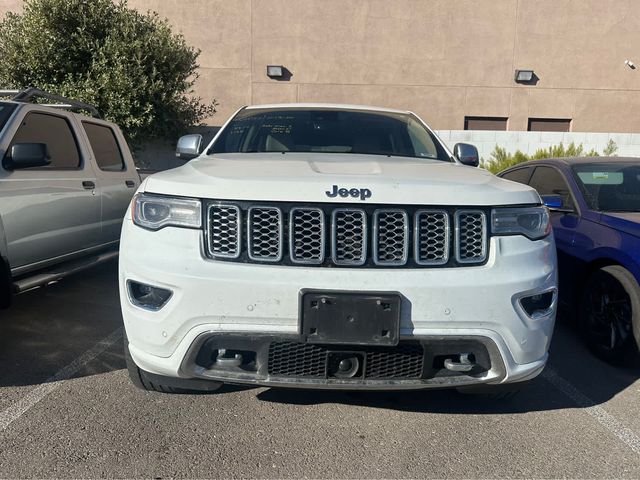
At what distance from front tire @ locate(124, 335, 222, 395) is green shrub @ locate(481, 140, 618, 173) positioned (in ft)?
36.8

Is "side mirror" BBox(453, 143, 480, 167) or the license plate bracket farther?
"side mirror" BBox(453, 143, 480, 167)

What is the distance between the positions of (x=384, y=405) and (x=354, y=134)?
6.76 ft

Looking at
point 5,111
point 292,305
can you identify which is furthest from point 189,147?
point 292,305

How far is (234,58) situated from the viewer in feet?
45.6

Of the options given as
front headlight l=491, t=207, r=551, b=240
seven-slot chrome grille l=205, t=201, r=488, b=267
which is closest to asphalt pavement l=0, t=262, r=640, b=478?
seven-slot chrome grille l=205, t=201, r=488, b=267

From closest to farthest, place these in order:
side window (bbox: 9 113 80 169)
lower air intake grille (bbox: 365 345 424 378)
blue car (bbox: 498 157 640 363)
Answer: lower air intake grille (bbox: 365 345 424 378), blue car (bbox: 498 157 640 363), side window (bbox: 9 113 80 169)

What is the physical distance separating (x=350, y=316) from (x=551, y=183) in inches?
138

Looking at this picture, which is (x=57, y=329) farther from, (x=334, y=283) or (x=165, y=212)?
(x=334, y=283)

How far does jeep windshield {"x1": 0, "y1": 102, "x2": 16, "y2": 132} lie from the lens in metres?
4.04

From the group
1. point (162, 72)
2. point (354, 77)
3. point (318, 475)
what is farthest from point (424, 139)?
point (354, 77)

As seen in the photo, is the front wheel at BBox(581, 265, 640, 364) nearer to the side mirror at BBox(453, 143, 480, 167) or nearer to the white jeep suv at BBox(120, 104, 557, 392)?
the side mirror at BBox(453, 143, 480, 167)

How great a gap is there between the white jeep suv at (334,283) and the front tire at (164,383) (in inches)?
0.5

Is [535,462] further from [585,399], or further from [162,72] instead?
[162,72]

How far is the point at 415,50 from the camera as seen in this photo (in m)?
14.0
